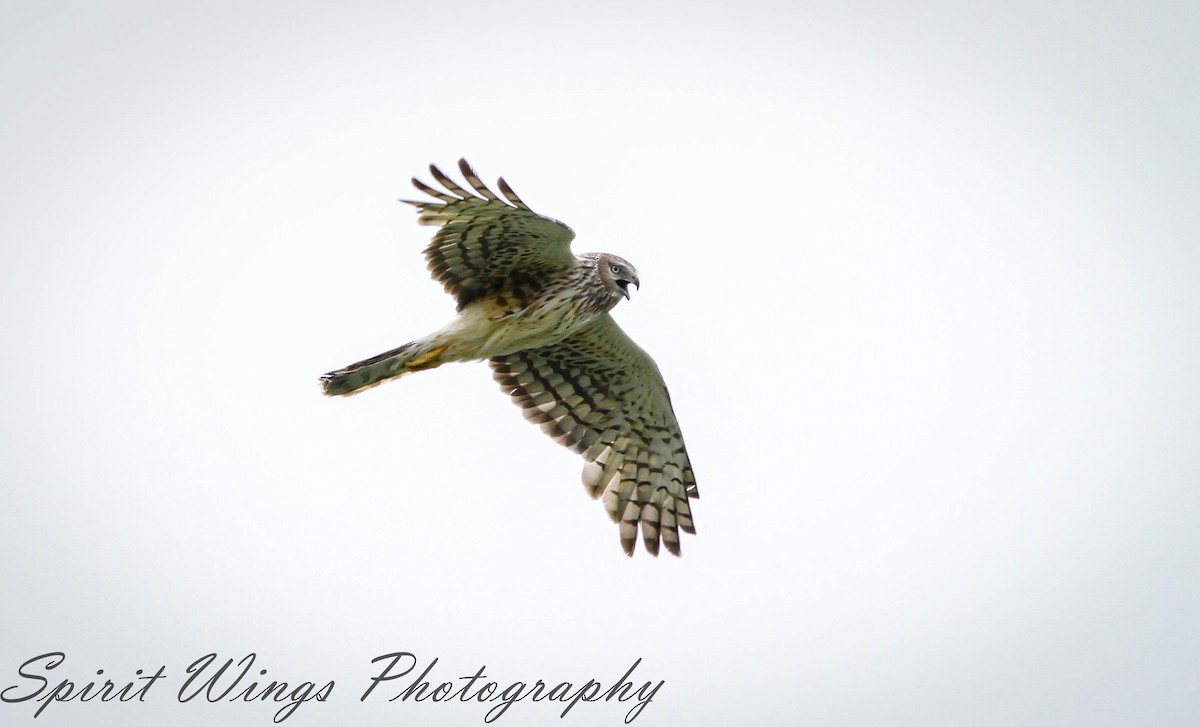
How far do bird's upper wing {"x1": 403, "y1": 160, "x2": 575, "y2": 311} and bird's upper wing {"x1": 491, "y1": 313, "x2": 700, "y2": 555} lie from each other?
115cm

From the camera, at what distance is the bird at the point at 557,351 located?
7.98 m

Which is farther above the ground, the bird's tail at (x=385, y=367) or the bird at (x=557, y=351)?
the bird at (x=557, y=351)

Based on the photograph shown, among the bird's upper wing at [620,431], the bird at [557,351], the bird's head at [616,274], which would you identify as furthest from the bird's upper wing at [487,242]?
Answer: the bird's upper wing at [620,431]

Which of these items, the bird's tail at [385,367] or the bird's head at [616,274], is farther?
the bird's head at [616,274]

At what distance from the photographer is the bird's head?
27.4 feet

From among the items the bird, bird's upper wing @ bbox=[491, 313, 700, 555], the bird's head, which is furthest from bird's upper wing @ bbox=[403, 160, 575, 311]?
bird's upper wing @ bbox=[491, 313, 700, 555]

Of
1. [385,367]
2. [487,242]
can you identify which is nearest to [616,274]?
[487,242]

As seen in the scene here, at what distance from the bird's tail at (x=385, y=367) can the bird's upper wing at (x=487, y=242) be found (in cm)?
41

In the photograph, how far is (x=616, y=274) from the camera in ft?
27.6

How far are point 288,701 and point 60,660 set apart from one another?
1.73 meters

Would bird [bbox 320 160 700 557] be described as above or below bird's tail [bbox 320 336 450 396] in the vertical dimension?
above

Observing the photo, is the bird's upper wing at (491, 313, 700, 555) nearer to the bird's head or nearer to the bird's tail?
the bird's head

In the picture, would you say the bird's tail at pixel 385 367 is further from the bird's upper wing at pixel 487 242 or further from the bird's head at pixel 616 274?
the bird's head at pixel 616 274

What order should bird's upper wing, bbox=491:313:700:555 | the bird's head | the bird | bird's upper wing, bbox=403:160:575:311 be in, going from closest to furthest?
bird's upper wing, bbox=403:160:575:311 < the bird < the bird's head < bird's upper wing, bbox=491:313:700:555
